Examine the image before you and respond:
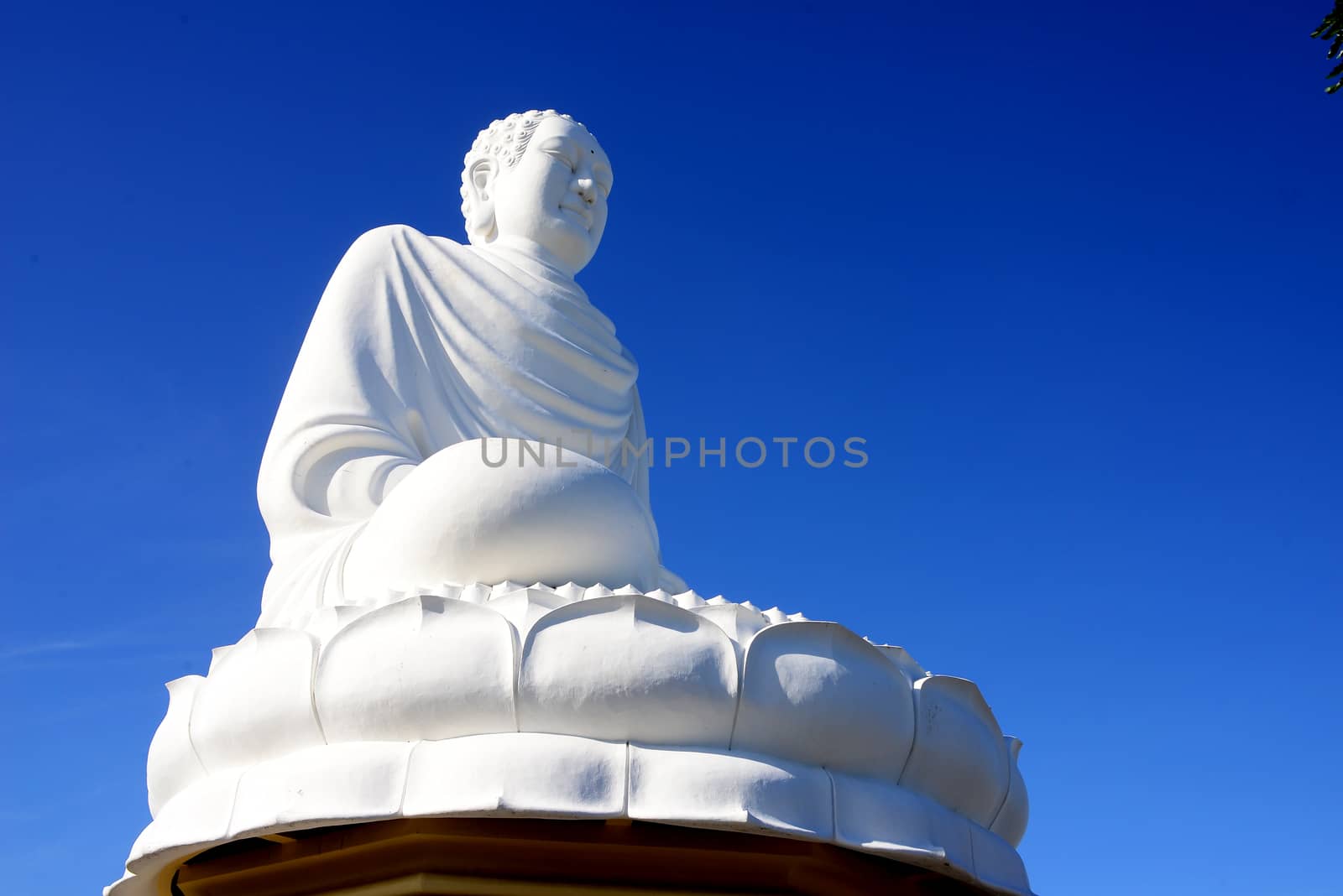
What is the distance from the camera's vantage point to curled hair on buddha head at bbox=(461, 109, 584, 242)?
723cm

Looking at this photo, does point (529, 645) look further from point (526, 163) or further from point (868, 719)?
point (526, 163)

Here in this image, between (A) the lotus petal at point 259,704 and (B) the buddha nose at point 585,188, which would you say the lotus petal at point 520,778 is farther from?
(B) the buddha nose at point 585,188

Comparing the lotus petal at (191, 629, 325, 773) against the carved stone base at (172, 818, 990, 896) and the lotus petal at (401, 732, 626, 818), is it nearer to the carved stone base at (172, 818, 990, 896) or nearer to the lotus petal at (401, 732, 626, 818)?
the carved stone base at (172, 818, 990, 896)

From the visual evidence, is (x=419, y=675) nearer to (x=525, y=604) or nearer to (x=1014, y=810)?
(x=525, y=604)

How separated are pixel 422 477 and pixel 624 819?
146 centimetres

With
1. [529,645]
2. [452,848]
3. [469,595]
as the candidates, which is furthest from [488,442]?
[452,848]

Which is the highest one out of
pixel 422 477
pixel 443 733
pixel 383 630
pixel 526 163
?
pixel 526 163

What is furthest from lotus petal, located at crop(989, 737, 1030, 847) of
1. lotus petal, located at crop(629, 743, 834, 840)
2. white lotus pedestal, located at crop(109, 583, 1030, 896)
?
lotus petal, located at crop(629, 743, 834, 840)

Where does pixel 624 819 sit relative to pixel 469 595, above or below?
below

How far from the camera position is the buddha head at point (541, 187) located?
7.00 m

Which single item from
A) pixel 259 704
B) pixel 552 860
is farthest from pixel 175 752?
pixel 552 860

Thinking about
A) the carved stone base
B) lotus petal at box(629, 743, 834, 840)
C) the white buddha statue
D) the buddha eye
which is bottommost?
the carved stone base

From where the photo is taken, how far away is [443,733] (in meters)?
3.68

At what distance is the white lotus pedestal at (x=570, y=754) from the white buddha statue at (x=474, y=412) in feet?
1.36
